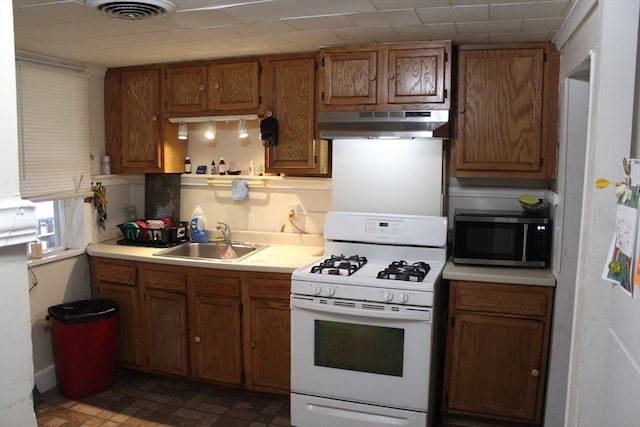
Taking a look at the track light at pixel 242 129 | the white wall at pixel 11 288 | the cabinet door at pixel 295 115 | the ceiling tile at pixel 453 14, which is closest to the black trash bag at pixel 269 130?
the cabinet door at pixel 295 115

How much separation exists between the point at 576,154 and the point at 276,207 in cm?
201

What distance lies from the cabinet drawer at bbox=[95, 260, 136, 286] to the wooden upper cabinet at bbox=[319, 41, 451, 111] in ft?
5.54

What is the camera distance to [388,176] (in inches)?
128

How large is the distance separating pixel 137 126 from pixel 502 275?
2691mm

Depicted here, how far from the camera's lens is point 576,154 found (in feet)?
8.61

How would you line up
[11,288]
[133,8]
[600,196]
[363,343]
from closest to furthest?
[11,288], [600,196], [133,8], [363,343]

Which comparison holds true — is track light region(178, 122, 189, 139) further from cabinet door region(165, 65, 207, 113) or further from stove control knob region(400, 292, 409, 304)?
stove control knob region(400, 292, 409, 304)

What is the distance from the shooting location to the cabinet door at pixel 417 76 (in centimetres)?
292

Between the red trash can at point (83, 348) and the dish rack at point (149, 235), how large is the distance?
554mm

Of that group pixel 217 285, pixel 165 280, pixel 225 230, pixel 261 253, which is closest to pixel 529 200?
pixel 261 253

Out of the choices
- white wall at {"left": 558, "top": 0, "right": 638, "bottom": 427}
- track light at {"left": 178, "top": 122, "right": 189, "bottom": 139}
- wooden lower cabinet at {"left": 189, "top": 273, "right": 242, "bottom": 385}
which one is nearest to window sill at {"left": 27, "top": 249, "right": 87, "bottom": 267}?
wooden lower cabinet at {"left": 189, "top": 273, "right": 242, "bottom": 385}

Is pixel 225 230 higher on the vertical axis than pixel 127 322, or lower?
higher

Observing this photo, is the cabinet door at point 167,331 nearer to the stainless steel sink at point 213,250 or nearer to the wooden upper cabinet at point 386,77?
the stainless steel sink at point 213,250

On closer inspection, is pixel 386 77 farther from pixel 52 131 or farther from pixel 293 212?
pixel 52 131
